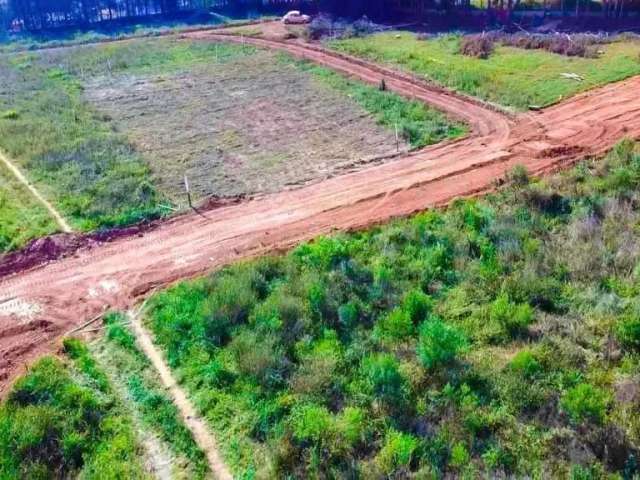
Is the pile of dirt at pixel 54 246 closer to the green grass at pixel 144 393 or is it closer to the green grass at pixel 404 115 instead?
the green grass at pixel 144 393

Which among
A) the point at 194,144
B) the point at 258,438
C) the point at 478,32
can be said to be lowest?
the point at 258,438

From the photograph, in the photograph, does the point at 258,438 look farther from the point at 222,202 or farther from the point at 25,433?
the point at 222,202

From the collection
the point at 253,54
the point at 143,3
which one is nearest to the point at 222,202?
the point at 253,54

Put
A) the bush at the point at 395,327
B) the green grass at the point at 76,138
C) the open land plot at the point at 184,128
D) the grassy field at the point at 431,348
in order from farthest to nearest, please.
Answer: the open land plot at the point at 184,128 < the green grass at the point at 76,138 < the bush at the point at 395,327 < the grassy field at the point at 431,348

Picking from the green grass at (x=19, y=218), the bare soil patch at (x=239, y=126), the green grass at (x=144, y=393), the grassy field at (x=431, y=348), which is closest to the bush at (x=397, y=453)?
the grassy field at (x=431, y=348)

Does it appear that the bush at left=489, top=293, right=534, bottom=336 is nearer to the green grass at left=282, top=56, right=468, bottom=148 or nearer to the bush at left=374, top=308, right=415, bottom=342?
the bush at left=374, top=308, right=415, bottom=342

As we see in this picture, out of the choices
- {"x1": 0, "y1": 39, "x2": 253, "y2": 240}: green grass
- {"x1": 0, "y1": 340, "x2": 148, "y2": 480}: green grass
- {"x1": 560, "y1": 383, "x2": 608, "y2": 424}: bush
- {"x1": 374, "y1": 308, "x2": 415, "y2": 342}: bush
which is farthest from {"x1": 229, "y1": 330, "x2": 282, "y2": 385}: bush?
{"x1": 0, "y1": 39, "x2": 253, "y2": 240}: green grass

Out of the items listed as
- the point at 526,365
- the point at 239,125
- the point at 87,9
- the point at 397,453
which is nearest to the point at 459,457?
the point at 397,453
